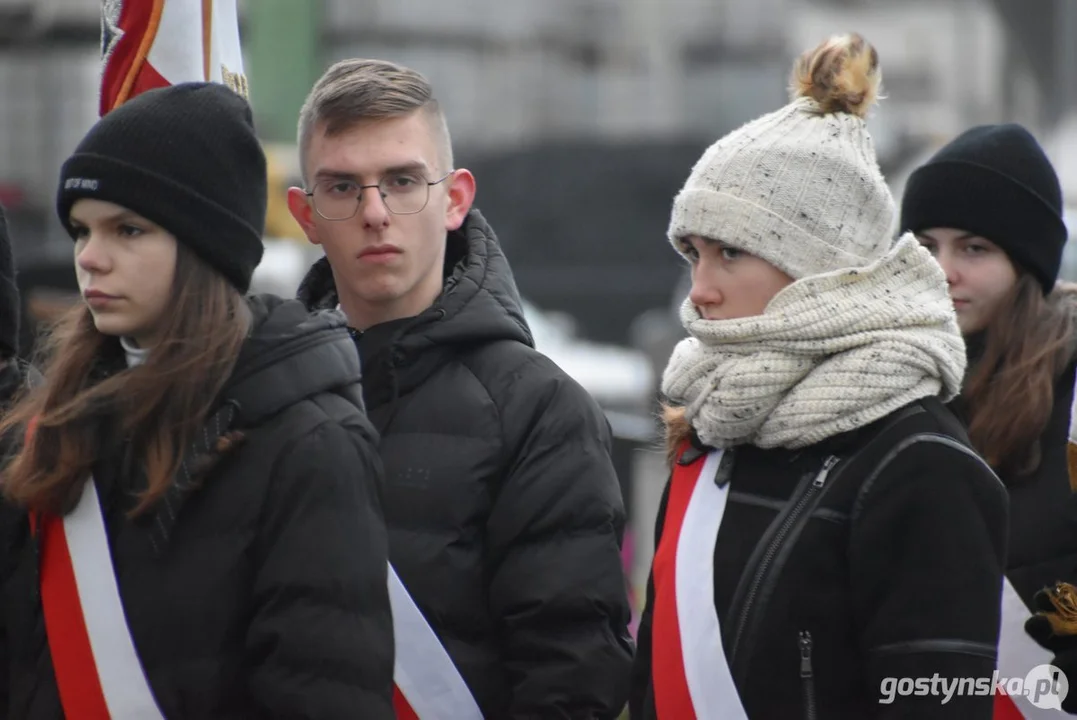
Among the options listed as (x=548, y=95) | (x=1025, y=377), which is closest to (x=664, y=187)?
(x=548, y=95)

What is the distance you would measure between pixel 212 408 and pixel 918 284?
1.28 m

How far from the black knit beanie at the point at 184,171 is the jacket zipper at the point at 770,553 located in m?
0.99

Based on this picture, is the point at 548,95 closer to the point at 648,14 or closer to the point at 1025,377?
the point at 648,14

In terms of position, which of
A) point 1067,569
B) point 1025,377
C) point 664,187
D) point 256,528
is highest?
point 256,528

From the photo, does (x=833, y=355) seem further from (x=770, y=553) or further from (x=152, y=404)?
(x=152, y=404)

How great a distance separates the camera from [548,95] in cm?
3250

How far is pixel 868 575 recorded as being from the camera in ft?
10.3

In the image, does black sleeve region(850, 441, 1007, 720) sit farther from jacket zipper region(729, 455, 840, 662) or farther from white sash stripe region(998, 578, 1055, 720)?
white sash stripe region(998, 578, 1055, 720)

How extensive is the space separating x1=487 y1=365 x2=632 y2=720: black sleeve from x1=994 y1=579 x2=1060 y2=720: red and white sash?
0.86 meters

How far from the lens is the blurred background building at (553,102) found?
83.7 feet

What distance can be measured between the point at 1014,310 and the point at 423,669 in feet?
5.44

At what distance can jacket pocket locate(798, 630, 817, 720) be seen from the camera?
315cm

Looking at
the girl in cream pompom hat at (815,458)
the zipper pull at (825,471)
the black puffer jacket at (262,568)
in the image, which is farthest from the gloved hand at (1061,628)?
the black puffer jacket at (262,568)

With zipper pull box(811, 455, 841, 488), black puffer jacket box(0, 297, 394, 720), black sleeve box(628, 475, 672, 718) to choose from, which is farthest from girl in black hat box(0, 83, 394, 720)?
zipper pull box(811, 455, 841, 488)
